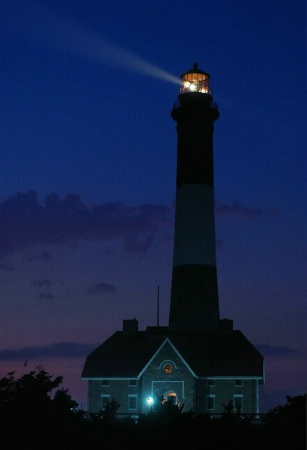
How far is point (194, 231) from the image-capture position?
185ft

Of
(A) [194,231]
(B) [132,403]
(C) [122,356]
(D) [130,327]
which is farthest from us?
(D) [130,327]

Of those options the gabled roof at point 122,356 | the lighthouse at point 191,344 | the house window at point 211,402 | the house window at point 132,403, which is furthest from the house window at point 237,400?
the house window at point 132,403

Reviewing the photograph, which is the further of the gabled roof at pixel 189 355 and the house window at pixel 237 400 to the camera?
the gabled roof at pixel 189 355

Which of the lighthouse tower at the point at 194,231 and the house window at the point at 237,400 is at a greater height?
the lighthouse tower at the point at 194,231

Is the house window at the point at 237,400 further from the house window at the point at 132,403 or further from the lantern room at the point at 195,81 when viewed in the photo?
the lantern room at the point at 195,81

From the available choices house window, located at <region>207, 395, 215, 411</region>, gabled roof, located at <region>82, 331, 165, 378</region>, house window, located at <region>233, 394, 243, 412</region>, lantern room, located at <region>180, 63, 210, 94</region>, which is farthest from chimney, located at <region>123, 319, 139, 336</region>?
lantern room, located at <region>180, 63, 210, 94</region>

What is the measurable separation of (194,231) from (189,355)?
811cm

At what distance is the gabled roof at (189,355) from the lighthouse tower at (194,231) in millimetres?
970

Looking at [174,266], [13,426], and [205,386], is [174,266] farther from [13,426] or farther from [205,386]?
[13,426]

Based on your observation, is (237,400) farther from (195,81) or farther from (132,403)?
(195,81)

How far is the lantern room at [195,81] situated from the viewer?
60250mm

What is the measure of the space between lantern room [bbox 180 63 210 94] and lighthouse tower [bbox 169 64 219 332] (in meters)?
2.35

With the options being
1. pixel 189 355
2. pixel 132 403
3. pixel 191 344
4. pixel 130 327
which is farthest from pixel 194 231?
pixel 132 403

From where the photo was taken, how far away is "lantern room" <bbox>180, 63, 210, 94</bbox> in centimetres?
6025
